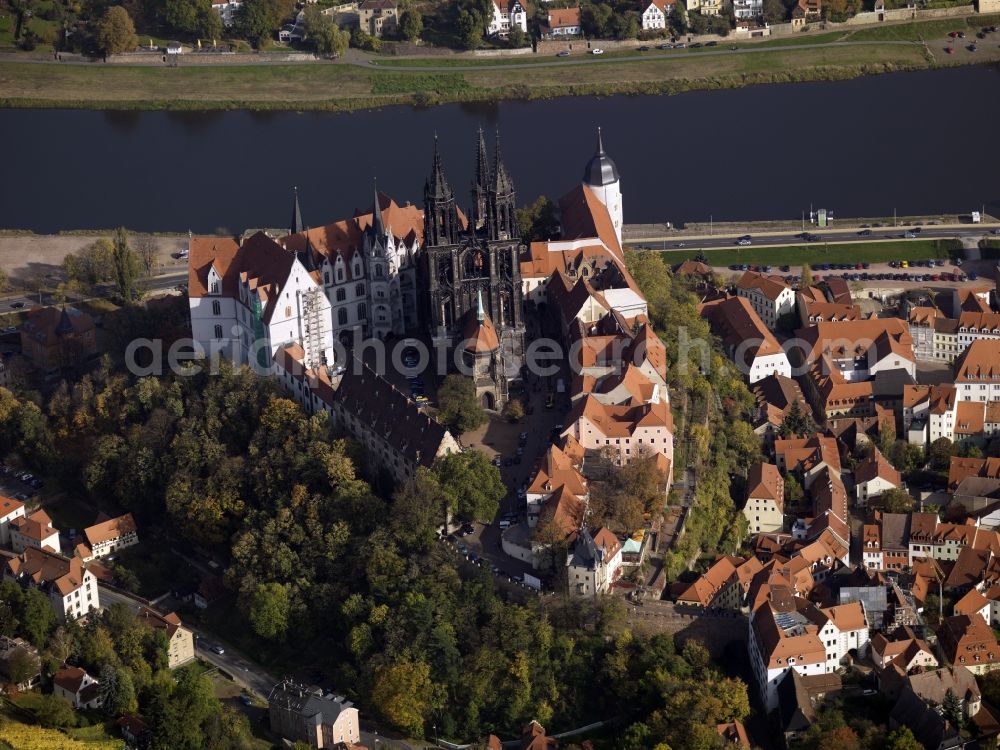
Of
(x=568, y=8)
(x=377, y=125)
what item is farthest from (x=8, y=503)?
(x=568, y=8)

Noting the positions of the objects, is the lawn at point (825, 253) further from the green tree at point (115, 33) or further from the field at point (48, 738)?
the green tree at point (115, 33)

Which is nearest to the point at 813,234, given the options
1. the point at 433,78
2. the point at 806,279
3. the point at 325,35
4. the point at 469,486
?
the point at 806,279

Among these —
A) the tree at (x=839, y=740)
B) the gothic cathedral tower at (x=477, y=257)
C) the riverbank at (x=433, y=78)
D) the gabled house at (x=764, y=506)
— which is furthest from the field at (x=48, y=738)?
the riverbank at (x=433, y=78)

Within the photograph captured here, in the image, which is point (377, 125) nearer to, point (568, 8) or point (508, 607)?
point (568, 8)

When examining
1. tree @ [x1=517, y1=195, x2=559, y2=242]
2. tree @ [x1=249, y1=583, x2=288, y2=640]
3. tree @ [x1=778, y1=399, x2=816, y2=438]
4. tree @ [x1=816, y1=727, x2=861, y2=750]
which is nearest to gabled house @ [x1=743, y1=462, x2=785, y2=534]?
tree @ [x1=778, y1=399, x2=816, y2=438]

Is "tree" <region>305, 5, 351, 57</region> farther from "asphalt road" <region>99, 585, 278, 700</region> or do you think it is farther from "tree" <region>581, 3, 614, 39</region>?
"asphalt road" <region>99, 585, 278, 700</region>

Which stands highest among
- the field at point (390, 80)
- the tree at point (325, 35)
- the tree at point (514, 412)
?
the tree at point (325, 35)

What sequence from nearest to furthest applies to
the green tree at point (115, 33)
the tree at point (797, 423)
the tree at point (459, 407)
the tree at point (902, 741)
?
1. the tree at point (902, 741)
2. the tree at point (459, 407)
3. the tree at point (797, 423)
4. the green tree at point (115, 33)
